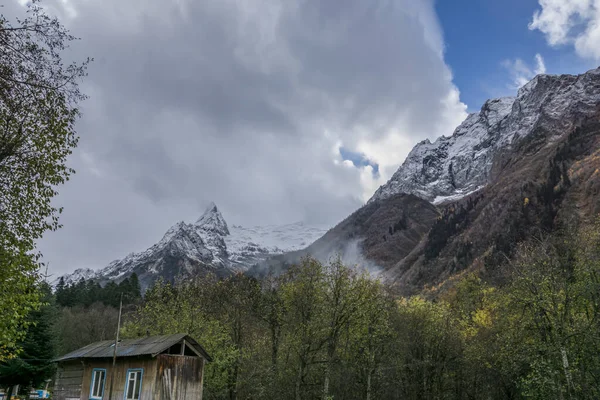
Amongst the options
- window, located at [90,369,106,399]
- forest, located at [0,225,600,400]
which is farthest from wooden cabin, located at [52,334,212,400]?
forest, located at [0,225,600,400]

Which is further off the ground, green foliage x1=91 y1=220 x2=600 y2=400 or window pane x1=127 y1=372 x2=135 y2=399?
green foliage x1=91 y1=220 x2=600 y2=400

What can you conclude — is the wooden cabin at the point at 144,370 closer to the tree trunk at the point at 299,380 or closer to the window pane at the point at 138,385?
the window pane at the point at 138,385

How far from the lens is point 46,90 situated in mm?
14562

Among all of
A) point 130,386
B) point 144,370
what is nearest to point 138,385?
point 130,386

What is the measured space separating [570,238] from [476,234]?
558 ft

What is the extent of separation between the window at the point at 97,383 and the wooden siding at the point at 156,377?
0.38 m

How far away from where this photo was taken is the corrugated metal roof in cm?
2901

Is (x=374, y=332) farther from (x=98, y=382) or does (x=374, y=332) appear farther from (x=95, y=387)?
(x=95, y=387)

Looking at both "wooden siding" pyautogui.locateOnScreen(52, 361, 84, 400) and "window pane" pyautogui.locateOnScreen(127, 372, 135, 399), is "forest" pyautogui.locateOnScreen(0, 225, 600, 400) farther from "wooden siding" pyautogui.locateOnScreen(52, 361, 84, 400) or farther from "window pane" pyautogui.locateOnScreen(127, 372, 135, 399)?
"window pane" pyautogui.locateOnScreen(127, 372, 135, 399)

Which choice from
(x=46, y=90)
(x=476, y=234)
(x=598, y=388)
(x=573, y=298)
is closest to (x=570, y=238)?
(x=573, y=298)

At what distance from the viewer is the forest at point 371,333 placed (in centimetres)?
2620

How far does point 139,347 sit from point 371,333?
19437 mm

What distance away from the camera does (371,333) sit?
38094mm

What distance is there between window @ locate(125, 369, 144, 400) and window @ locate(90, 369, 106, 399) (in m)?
3.39
